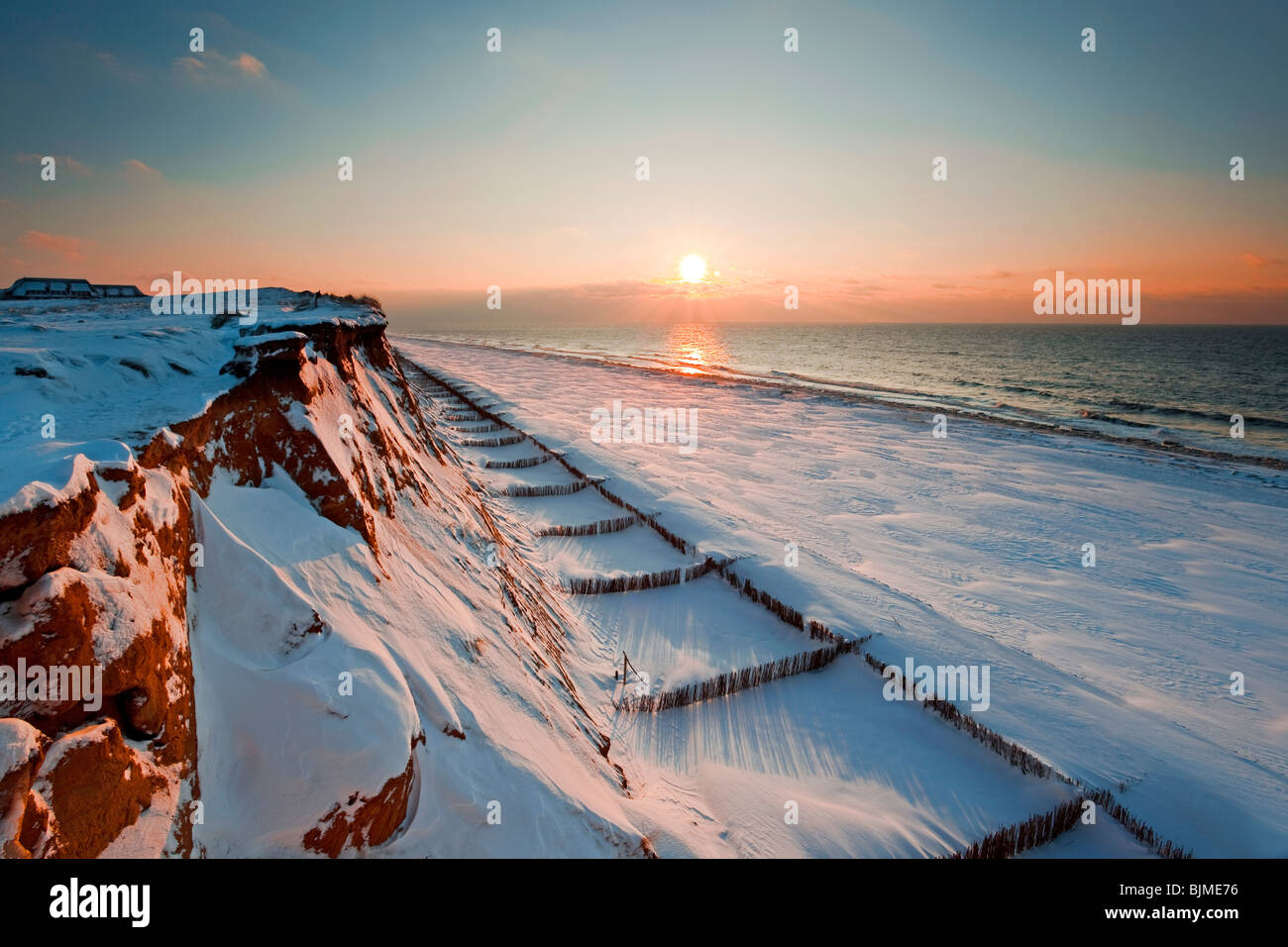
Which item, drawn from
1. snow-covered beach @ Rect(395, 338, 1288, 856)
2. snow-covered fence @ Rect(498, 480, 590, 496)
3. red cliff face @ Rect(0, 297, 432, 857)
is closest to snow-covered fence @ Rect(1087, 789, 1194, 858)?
snow-covered beach @ Rect(395, 338, 1288, 856)

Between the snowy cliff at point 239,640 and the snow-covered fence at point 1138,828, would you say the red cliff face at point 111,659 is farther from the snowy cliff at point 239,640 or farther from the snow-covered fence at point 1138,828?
the snow-covered fence at point 1138,828

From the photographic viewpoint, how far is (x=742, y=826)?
4883 millimetres

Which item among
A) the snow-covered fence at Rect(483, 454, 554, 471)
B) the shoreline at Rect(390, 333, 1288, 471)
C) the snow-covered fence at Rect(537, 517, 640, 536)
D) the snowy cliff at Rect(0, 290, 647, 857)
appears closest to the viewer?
the snowy cliff at Rect(0, 290, 647, 857)

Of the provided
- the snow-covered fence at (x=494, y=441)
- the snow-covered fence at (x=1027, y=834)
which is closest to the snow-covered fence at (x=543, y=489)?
the snow-covered fence at (x=494, y=441)

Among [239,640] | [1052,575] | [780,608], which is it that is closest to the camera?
[239,640]

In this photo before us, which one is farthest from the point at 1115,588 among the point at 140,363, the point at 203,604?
the point at 140,363

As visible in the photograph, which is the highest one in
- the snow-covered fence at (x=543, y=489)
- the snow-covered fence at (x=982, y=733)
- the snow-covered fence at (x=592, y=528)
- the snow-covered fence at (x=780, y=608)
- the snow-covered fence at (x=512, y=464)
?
the snow-covered fence at (x=512, y=464)

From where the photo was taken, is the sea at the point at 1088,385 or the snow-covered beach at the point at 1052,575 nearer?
the snow-covered beach at the point at 1052,575

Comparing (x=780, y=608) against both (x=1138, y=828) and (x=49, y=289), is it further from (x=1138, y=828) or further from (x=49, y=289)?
Result: (x=49, y=289)

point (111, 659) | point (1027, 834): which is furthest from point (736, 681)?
point (111, 659)

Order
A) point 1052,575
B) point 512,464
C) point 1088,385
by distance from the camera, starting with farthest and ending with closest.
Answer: point 1088,385, point 512,464, point 1052,575

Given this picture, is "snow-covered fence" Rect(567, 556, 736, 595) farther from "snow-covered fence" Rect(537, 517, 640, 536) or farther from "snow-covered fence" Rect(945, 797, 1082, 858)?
"snow-covered fence" Rect(945, 797, 1082, 858)

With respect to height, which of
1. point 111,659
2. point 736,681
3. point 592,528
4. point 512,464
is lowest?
point 736,681
